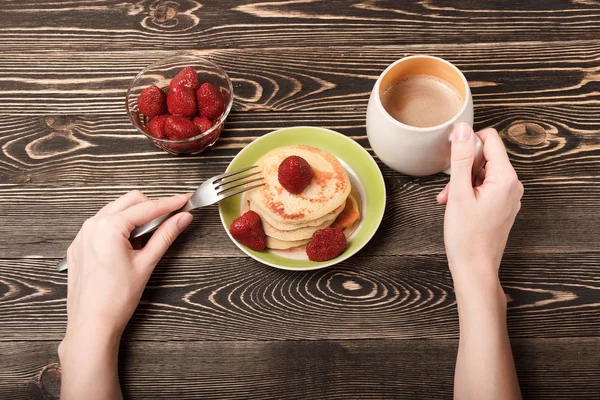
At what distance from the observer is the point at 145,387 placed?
1.20 metres

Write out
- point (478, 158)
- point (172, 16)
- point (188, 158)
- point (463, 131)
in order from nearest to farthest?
point (463, 131) → point (478, 158) → point (188, 158) → point (172, 16)

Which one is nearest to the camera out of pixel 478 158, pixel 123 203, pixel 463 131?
pixel 463 131

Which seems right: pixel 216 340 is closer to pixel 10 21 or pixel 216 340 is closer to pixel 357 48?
pixel 357 48

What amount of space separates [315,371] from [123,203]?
0.58 m

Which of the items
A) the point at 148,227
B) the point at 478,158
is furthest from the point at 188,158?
the point at 478,158

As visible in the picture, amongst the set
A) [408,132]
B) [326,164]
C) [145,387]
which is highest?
[408,132]

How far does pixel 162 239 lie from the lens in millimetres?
1194

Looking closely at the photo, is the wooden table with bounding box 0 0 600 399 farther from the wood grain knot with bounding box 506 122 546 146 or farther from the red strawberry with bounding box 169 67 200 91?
the red strawberry with bounding box 169 67 200 91

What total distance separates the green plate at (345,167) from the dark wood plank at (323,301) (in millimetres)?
79

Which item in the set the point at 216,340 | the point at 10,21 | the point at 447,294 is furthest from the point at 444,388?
the point at 10,21

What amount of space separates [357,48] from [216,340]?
82 cm

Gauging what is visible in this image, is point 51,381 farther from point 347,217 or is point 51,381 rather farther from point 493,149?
point 493,149

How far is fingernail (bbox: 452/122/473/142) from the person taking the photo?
1003 millimetres

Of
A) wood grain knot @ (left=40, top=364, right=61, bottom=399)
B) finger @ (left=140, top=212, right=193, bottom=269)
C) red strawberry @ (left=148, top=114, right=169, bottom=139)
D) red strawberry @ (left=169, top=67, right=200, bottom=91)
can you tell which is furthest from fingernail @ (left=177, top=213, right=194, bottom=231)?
wood grain knot @ (left=40, top=364, right=61, bottom=399)
